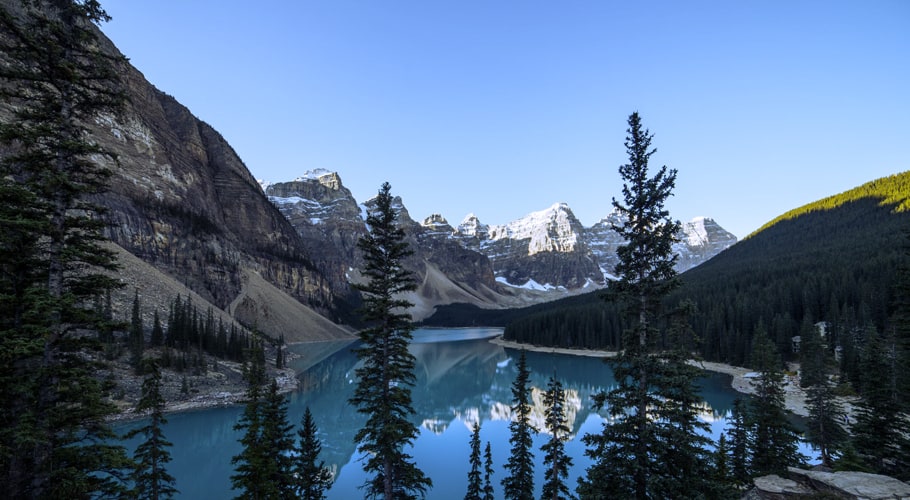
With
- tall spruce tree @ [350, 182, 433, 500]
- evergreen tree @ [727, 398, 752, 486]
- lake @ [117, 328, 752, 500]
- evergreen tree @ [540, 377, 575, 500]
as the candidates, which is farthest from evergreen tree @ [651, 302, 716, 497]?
evergreen tree @ [727, 398, 752, 486]

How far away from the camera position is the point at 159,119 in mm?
130375

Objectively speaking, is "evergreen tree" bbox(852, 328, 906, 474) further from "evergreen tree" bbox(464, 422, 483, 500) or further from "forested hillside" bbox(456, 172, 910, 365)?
"forested hillside" bbox(456, 172, 910, 365)

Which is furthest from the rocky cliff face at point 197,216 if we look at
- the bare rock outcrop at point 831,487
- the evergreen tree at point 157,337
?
the bare rock outcrop at point 831,487

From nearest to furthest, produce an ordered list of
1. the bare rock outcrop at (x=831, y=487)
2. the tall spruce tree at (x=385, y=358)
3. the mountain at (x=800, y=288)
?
the bare rock outcrop at (x=831, y=487), the tall spruce tree at (x=385, y=358), the mountain at (x=800, y=288)

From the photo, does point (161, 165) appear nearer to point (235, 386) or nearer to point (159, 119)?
point (159, 119)

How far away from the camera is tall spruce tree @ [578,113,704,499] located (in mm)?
9898

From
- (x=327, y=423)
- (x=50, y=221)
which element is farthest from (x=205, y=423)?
(x=50, y=221)

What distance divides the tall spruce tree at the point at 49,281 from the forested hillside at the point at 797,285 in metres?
54.0

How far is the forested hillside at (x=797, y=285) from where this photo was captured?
69688mm

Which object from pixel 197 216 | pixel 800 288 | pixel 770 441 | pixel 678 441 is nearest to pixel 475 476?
pixel 678 441

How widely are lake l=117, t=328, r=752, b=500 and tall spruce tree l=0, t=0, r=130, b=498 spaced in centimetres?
1234

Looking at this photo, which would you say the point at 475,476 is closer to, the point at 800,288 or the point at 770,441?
the point at 770,441

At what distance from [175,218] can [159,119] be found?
142 feet

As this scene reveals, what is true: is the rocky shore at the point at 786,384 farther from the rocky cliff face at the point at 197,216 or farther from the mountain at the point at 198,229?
the rocky cliff face at the point at 197,216
